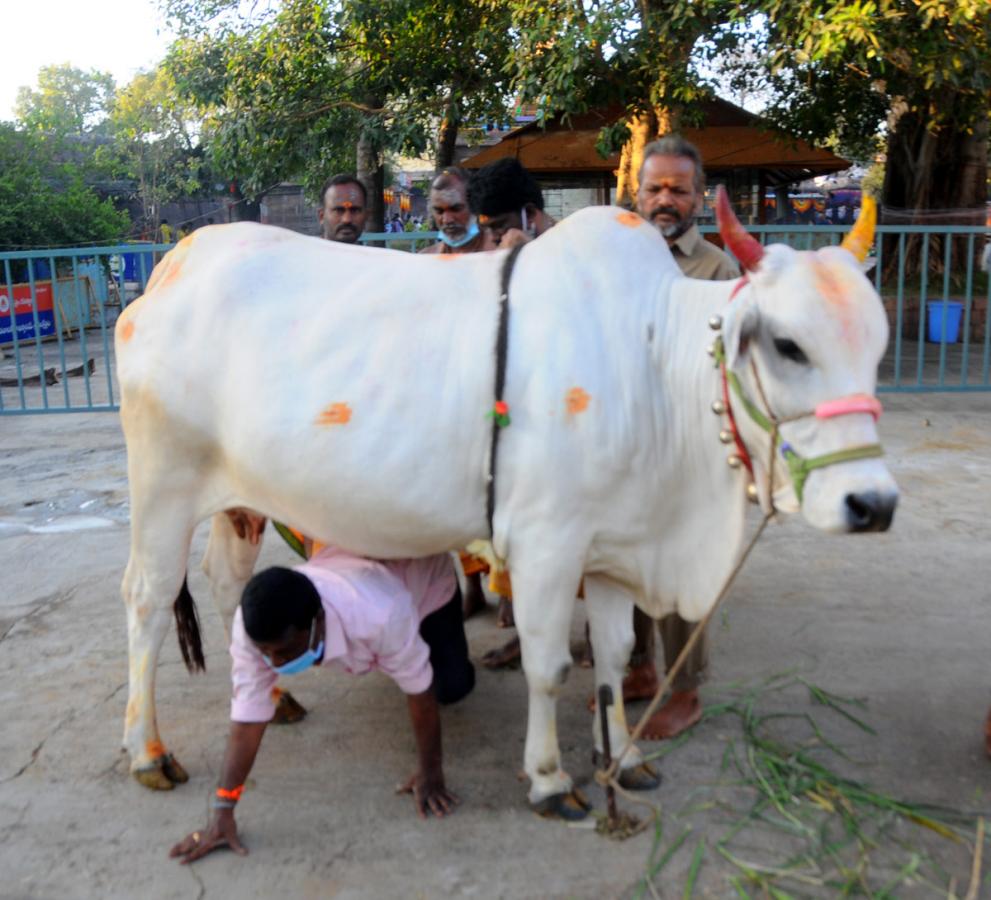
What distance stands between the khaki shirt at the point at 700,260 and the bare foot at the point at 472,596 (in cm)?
161

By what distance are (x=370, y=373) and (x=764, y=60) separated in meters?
6.91

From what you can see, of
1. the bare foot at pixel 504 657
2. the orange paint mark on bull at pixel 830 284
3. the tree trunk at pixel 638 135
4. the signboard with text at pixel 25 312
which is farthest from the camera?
the signboard with text at pixel 25 312

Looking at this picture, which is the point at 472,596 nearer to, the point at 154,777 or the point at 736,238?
the point at 154,777

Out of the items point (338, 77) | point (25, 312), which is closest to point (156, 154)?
point (25, 312)

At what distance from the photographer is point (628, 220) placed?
2836 millimetres

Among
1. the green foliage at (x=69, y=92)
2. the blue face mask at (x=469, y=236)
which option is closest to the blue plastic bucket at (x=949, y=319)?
the blue face mask at (x=469, y=236)

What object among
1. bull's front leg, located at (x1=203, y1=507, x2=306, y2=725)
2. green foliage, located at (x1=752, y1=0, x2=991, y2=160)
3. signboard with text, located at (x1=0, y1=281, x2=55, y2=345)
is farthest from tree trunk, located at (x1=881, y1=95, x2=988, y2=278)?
bull's front leg, located at (x1=203, y1=507, x2=306, y2=725)

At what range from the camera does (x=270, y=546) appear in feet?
17.2

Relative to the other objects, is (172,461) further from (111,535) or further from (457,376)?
(111,535)

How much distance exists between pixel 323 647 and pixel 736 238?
4.69 ft

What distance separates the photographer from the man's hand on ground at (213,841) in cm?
263

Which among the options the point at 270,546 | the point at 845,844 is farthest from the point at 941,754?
the point at 270,546

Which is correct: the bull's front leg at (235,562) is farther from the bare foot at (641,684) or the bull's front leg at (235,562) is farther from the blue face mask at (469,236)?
the blue face mask at (469,236)

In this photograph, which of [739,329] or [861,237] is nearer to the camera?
[739,329]
